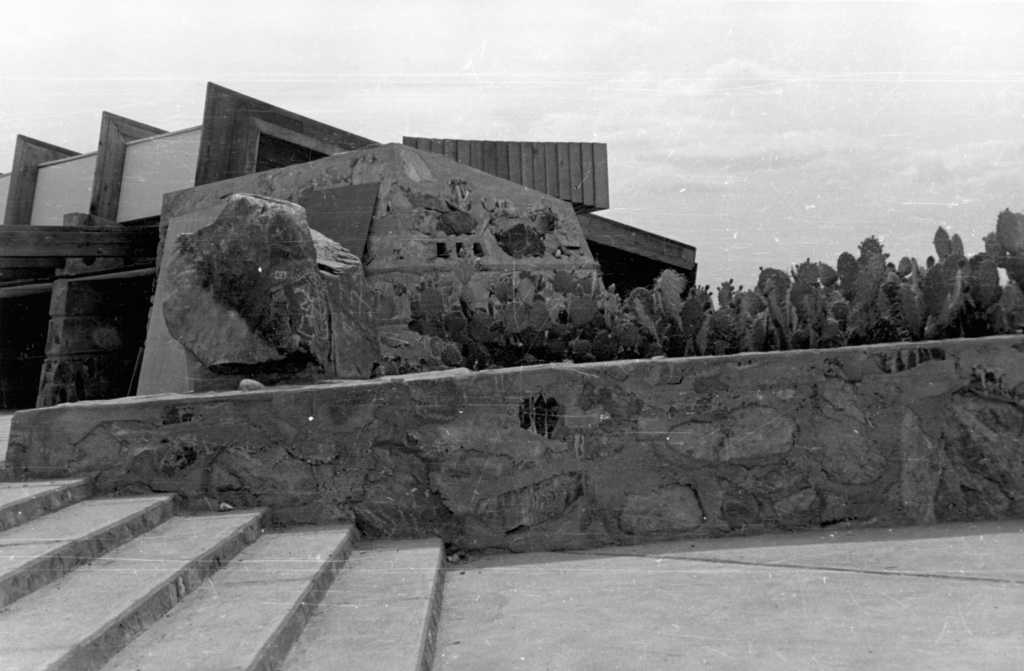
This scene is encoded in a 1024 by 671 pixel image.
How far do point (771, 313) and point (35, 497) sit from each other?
301 cm

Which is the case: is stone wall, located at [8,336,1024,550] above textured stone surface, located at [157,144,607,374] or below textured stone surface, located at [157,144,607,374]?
below

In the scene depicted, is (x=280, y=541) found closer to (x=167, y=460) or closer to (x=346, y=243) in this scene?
(x=167, y=460)

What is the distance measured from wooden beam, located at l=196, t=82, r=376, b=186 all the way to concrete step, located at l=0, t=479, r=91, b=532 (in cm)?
594

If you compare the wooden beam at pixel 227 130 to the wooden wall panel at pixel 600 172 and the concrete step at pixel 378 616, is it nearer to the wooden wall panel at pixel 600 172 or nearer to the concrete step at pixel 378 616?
the wooden wall panel at pixel 600 172

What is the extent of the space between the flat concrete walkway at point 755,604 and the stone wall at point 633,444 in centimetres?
14

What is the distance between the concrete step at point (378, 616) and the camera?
7.21 ft

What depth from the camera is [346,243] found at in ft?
22.2

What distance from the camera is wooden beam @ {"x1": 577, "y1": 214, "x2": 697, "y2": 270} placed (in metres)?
9.78

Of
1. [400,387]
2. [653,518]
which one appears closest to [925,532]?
[653,518]

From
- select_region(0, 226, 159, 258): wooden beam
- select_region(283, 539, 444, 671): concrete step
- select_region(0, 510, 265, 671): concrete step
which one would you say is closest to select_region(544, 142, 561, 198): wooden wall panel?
select_region(0, 226, 159, 258): wooden beam

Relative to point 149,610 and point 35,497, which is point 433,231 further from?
point 149,610

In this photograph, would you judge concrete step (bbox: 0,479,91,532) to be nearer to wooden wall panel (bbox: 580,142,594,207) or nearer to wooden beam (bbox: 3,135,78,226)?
wooden wall panel (bbox: 580,142,594,207)

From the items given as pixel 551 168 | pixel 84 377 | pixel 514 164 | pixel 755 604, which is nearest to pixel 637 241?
pixel 551 168

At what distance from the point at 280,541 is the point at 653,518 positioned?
1485 millimetres
